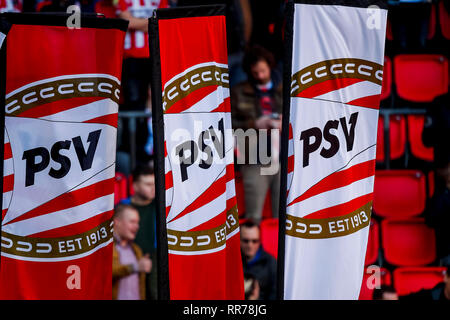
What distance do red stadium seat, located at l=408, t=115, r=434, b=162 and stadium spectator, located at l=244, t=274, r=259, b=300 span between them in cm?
191

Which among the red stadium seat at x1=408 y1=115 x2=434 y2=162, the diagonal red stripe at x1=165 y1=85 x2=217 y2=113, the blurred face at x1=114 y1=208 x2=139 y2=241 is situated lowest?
the blurred face at x1=114 y1=208 x2=139 y2=241

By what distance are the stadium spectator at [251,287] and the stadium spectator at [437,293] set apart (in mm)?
1124

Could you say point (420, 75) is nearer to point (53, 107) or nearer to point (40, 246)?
point (53, 107)

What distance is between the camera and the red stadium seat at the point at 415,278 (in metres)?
6.49

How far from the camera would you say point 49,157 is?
428cm

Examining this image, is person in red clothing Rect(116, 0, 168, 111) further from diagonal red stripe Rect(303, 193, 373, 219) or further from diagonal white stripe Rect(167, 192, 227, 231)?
diagonal red stripe Rect(303, 193, 373, 219)

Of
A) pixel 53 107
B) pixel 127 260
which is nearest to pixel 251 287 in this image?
pixel 127 260

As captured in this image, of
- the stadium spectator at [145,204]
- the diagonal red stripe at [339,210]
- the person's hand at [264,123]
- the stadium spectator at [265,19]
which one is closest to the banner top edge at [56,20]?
the diagonal red stripe at [339,210]

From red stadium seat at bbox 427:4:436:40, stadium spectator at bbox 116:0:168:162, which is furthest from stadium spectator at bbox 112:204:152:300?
red stadium seat at bbox 427:4:436:40

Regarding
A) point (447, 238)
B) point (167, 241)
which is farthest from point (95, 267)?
point (447, 238)

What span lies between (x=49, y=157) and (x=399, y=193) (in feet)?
11.6


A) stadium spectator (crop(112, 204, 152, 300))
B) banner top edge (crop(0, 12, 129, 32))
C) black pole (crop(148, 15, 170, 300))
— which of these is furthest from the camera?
stadium spectator (crop(112, 204, 152, 300))

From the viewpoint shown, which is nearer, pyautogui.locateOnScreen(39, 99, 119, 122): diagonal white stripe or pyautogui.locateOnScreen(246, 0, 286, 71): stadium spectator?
pyautogui.locateOnScreen(39, 99, 119, 122): diagonal white stripe

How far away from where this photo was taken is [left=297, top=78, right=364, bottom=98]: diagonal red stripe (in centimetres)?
425
